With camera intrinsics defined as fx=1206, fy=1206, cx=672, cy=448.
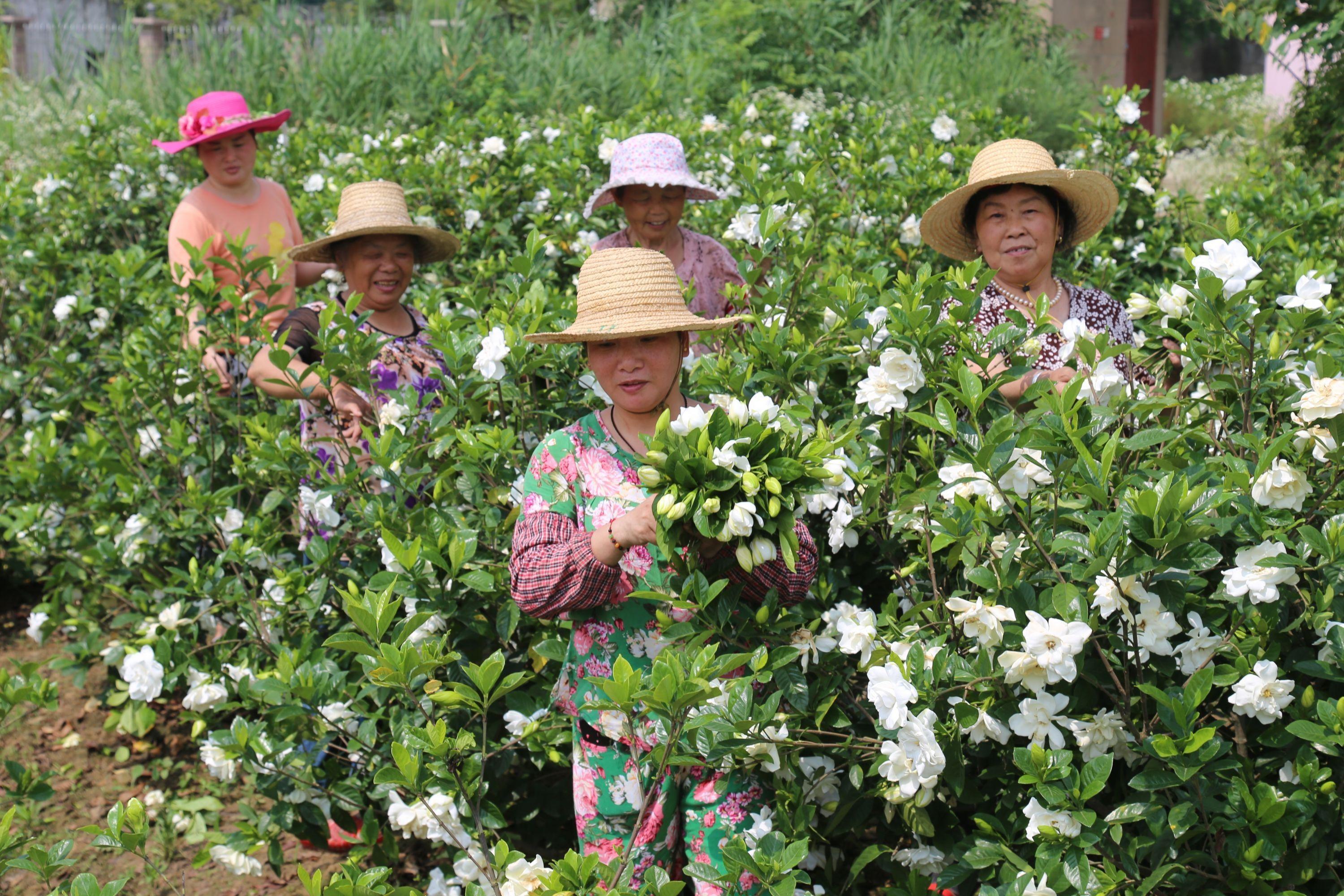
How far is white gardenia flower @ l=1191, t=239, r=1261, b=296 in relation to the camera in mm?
2041

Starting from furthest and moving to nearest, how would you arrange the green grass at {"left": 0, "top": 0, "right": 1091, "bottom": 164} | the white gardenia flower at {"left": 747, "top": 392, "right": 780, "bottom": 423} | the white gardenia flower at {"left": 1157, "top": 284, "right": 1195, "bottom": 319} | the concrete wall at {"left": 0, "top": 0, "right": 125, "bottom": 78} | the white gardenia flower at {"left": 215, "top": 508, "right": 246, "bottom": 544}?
the concrete wall at {"left": 0, "top": 0, "right": 125, "bottom": 78}
the green grass at {"left": 0, "top": 0, "right": 1091, "bottom": 164}
the white gardenia flower at {"left": 215, "top": 508, "right": 246, "bottom": 544}
the white gardenia flower at {"left": 1157, "top": 284, "right": 1195, "bottom": 319}
the white gardenia flower at {"left": 747, "top": 392, "right": 780, "bottom": 423}

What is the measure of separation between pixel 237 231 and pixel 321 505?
1.92 metres

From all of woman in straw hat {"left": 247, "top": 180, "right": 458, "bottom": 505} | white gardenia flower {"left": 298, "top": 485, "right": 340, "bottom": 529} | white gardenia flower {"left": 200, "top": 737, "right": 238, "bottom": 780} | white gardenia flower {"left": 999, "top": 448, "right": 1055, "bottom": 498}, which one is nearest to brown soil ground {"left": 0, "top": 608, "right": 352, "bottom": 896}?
white gardenia flower {"left": 200, "top": 737, "right": 238, "bottom": 780}

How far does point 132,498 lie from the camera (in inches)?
136

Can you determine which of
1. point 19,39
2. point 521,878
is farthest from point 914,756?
point 19,39

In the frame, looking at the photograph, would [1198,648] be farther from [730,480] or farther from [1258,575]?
[730,480]

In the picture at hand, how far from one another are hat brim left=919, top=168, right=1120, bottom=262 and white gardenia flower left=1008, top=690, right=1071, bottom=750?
4.32ft

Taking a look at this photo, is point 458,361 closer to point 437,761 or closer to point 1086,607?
point 437,761

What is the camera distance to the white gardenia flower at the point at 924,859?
85.6 inches

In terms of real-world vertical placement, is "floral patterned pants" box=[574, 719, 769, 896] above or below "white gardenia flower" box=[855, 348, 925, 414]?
below

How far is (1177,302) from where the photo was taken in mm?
2223

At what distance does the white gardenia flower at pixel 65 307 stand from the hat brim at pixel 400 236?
1.19 meters

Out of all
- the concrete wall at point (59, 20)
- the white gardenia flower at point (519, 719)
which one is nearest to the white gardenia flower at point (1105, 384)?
A: the white gardenia flower at point (519, 719)

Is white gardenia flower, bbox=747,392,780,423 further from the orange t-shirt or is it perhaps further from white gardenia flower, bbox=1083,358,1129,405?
the orange t-shirt
